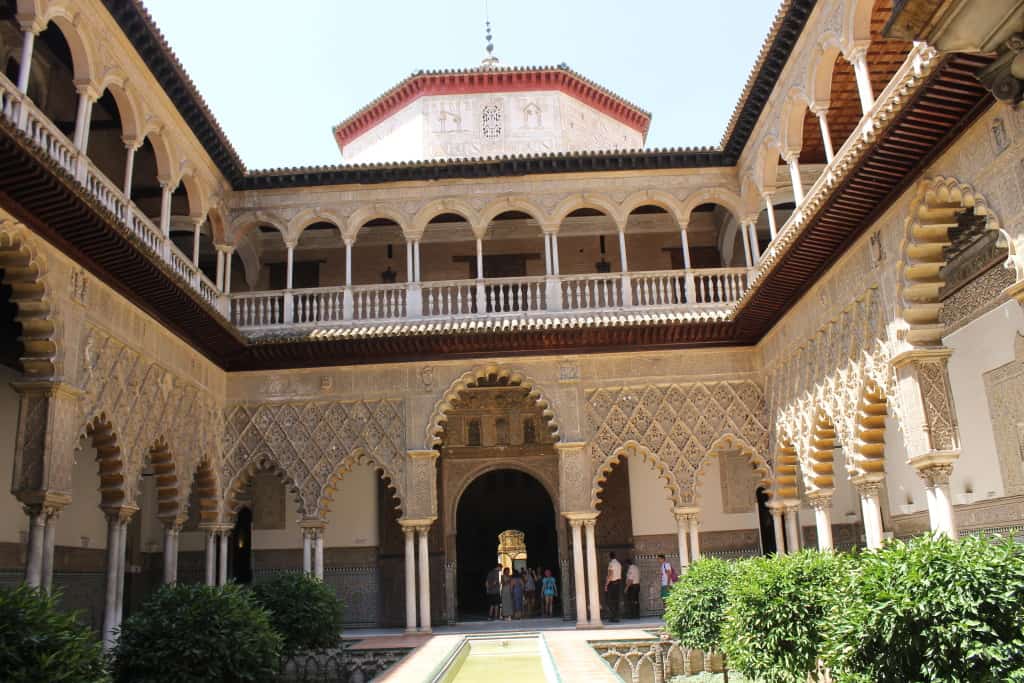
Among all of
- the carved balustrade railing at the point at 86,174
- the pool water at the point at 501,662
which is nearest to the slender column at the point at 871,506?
the pool water at the point at 501,662

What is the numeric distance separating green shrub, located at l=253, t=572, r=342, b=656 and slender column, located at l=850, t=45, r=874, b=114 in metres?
7.49

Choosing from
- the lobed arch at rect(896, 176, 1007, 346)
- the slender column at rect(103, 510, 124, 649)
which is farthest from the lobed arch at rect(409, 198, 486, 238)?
the lobed arch at rect(896, 176, 1007, 346)

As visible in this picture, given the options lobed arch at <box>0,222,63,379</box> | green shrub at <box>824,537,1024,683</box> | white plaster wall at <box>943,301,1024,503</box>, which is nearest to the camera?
green shrub at <box>824,537,1024,683</box>

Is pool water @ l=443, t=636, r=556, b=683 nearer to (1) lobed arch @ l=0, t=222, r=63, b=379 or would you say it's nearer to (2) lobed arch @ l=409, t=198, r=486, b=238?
(1) lobed arch @ l=0, t=222, r=63, b=379

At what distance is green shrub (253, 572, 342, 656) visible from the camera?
31.6 feet

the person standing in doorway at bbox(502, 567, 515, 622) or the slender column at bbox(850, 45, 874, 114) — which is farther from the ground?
the slender column at bbox(850, 45, 874, 114)

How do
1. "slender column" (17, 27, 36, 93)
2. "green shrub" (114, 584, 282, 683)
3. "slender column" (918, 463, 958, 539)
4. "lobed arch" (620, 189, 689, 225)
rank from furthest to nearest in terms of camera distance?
"lobed arch" (620, 189, 689, 225)
"slender column" (17, 27, 36, 93)
"slender column" (918, 463, 958, 539)
"green shrub" (114, 584, 282, 683)

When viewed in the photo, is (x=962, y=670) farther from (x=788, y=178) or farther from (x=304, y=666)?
(x=788, y=178)

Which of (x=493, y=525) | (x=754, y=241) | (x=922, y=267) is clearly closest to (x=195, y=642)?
(x=922, y=267)

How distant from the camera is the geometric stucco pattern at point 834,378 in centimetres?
827

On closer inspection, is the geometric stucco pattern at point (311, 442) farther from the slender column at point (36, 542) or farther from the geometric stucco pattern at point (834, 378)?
the geometric stucco pattern at point (834, 378)

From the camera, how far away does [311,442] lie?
40.7 ft

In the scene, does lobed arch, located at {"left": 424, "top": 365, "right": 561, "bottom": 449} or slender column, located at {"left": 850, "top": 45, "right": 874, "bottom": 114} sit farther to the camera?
lobed arch, located at {"left": 424, "top": 365, "right": 561, "bottom": 449}

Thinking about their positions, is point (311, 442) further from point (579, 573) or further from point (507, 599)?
point (507, 599)
